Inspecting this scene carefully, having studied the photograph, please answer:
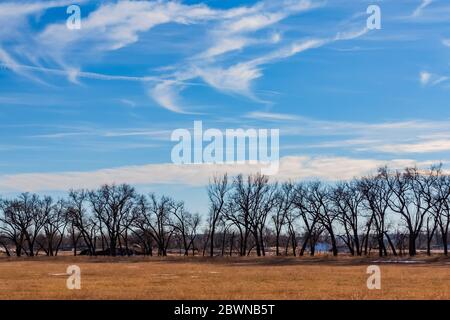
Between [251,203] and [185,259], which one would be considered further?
[251,203]

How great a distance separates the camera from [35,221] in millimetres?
113312

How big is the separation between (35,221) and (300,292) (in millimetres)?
91213

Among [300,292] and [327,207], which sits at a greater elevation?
[327,207]

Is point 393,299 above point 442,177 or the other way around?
the other way around

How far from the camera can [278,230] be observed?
98500mm

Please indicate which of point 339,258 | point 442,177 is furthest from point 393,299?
point 442,177
